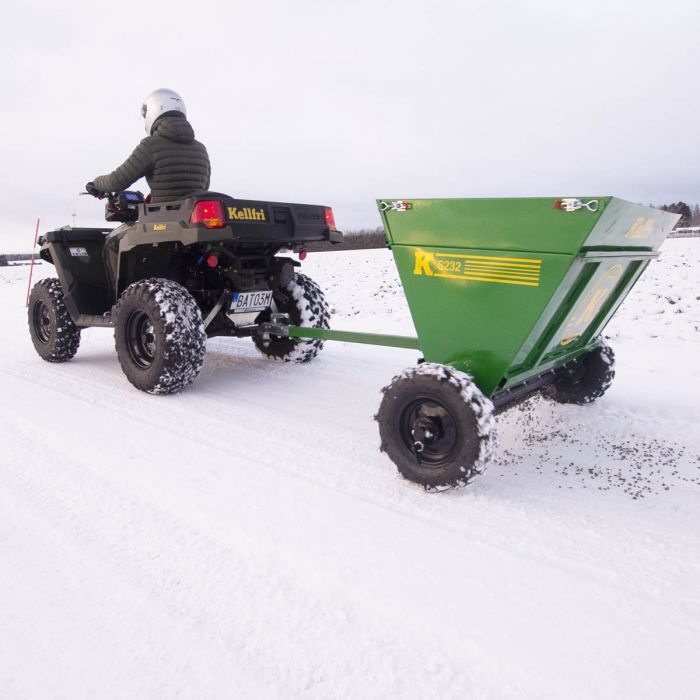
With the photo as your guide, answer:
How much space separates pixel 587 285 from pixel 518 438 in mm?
1059

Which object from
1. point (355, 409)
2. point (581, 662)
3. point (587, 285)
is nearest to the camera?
point (581, 662)

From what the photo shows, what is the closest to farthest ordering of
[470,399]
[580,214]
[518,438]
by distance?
[580,214] → [470,399] → [518,438]

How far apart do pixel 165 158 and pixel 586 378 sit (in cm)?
351

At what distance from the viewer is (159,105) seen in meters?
4.65

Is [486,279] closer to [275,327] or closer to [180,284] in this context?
[275,327]

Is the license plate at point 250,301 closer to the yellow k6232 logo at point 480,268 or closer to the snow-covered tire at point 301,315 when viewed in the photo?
the snow-covered tire at point 301,315

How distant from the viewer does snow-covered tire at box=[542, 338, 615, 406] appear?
3795mm

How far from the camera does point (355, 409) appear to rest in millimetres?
4008

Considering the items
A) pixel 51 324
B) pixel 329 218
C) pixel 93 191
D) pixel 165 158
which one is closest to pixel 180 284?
pixel 165 158

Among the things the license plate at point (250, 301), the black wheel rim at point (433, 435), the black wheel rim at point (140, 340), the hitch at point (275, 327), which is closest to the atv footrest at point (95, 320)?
the black wheel rim at point (140, 340)

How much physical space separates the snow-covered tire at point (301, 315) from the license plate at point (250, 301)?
1.11 feet

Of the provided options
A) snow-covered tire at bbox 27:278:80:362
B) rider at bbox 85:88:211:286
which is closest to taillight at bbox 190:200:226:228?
rider at bbox 85:88:211:286

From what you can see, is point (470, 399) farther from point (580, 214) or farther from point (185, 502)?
point (185, 502)

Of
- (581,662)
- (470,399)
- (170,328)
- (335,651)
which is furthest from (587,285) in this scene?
(170,328)
